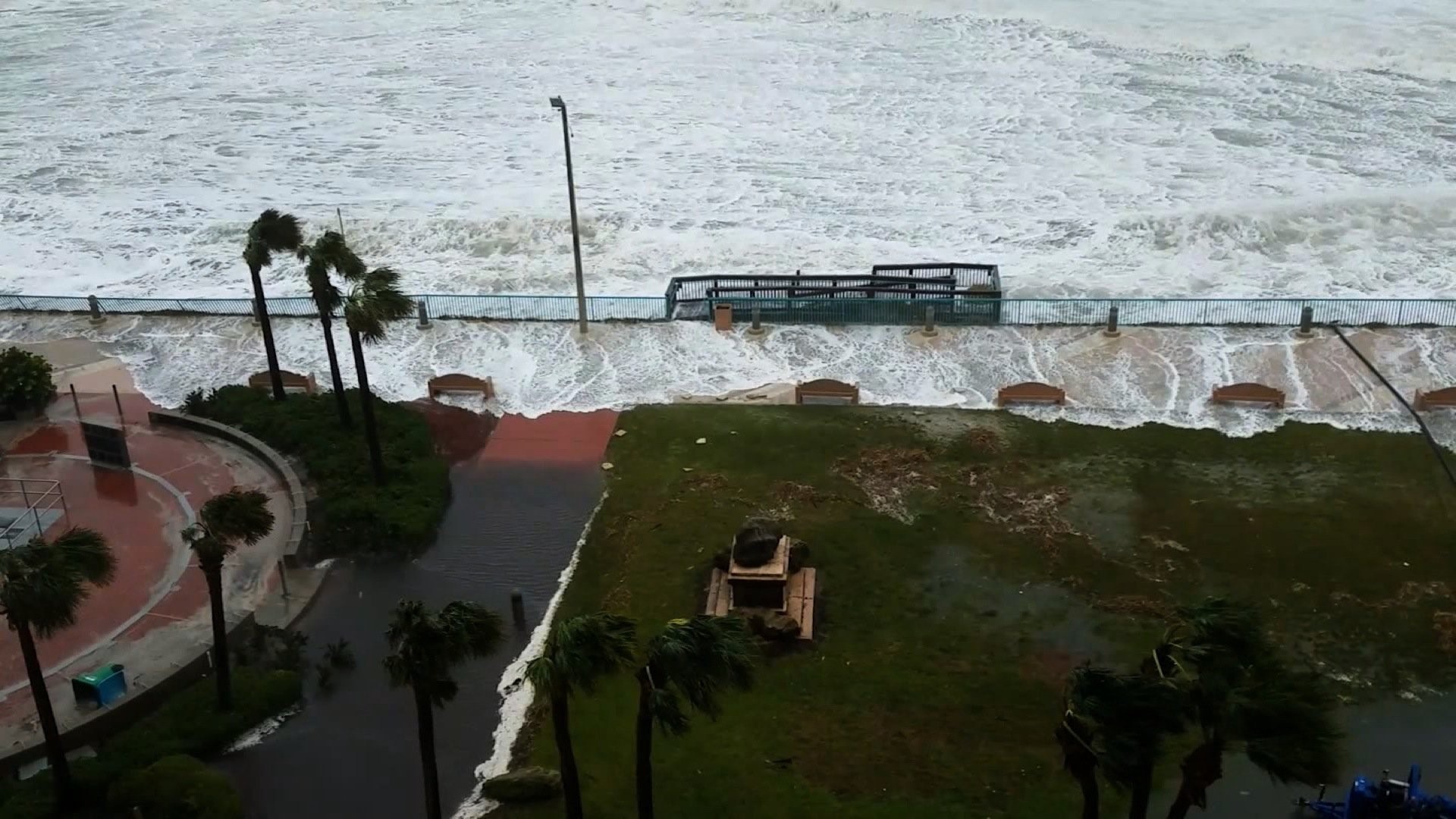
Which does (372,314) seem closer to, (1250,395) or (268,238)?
(268,238)

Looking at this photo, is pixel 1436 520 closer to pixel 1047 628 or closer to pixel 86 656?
pixel 1047 628

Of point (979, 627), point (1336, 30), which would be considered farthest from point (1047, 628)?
point (1336, 30)

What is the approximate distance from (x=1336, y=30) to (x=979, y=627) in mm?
61271

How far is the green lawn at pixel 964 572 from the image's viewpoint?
17.2 m

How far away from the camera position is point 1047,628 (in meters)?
20.1

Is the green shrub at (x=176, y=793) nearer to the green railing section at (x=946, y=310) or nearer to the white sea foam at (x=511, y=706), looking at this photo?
the white sea foam at (x=511, y=706)

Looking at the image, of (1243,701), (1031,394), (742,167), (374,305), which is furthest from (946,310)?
(1243,701)

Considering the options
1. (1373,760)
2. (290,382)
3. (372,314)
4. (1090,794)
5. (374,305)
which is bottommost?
(1373,760)

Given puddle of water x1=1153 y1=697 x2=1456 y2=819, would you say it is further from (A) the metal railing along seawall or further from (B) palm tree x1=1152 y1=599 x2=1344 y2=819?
(A) the metal railing along seawall

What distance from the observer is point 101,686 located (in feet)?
60.0

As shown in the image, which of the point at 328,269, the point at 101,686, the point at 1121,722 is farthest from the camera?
the point at 328,269

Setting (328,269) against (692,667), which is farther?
(328,269)

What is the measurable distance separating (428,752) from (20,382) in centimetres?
1836

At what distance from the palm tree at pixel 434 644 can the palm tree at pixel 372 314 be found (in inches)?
405
